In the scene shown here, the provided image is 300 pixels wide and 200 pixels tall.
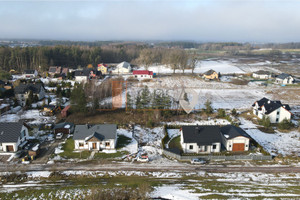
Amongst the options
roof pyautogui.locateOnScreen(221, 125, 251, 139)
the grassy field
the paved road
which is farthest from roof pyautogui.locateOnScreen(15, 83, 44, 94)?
roof pyautogui.locateOnScreen(221, 125, 251, 139)

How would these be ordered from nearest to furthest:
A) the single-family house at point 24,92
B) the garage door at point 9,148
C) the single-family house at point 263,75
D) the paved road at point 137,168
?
the paved road at point 137,168
the garage door at point 9,148
the single-family house at point 24,92
the single-family house at point 263,75

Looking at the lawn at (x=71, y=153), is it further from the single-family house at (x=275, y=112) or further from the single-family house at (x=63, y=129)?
the single-family house at (x=275, y=112)

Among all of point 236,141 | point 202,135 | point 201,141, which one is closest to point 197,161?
point 201,141

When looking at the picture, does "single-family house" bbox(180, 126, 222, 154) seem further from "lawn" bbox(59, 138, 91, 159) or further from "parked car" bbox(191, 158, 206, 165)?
"lawn" bbox(59, 138, 91, 159)

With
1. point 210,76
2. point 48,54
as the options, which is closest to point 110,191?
point 210,76

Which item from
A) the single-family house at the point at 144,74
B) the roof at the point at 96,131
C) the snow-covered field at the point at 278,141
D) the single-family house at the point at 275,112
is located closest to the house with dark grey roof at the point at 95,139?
the roof at the point at 96,131

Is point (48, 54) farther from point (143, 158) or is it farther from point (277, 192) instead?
point (277, 192)

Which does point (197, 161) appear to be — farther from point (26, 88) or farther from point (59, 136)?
point (26, 88)
